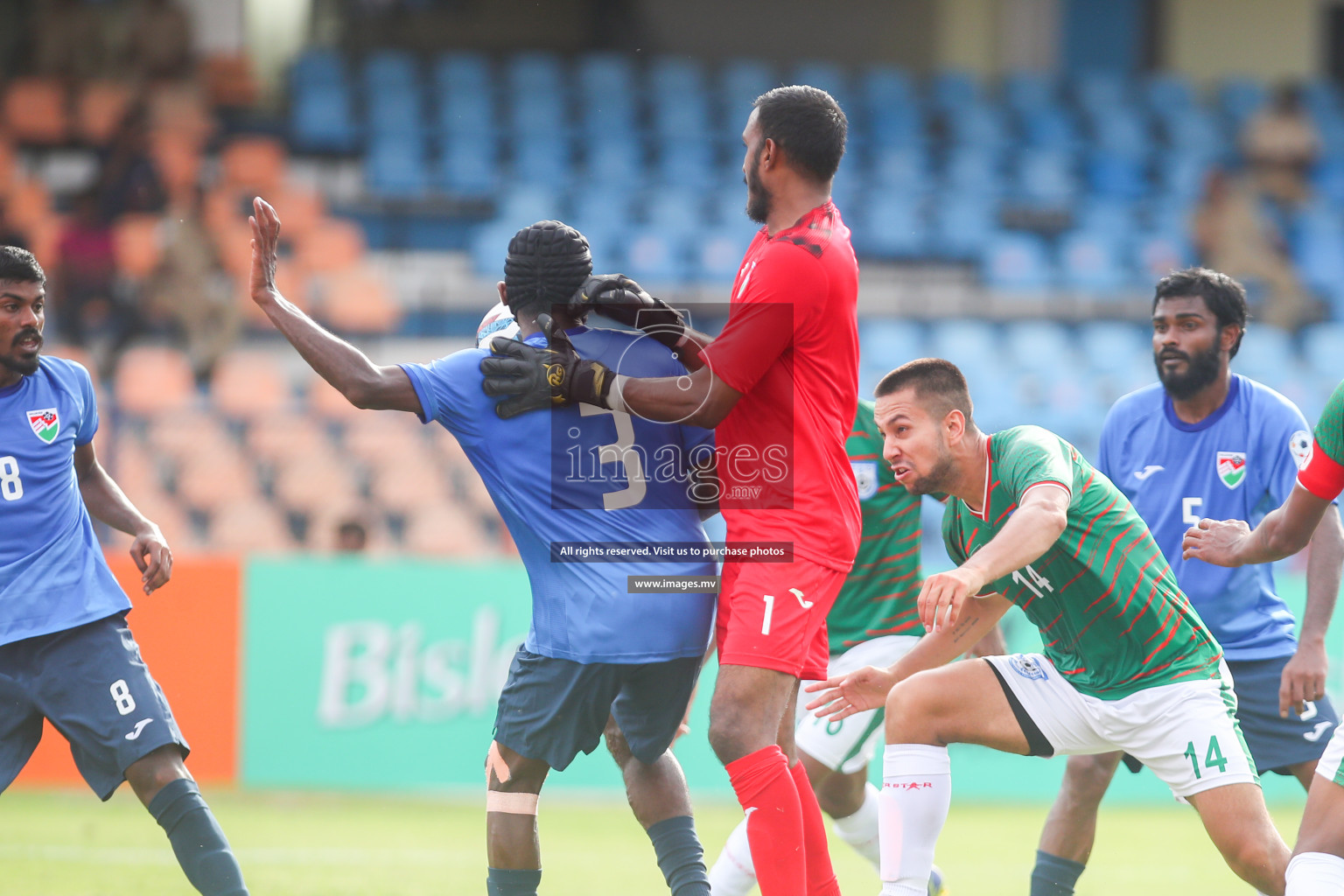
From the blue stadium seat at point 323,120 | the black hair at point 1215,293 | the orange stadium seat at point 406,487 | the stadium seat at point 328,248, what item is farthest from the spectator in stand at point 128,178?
the black hair at point 1215,293

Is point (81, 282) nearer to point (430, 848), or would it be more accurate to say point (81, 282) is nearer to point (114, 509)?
point (430, 848)

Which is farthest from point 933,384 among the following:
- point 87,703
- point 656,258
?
point 656,258

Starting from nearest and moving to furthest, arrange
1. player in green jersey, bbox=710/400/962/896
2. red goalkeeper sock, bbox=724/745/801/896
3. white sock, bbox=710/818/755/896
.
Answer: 1. red goalkeeper sock, bbox=724/745/801/896
2. white sock, bbox=710/818/755/896
3. player in green jersey, bbox=710/400/962/896

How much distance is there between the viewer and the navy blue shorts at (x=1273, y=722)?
17.9 ft

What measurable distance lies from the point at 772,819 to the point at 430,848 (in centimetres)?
409

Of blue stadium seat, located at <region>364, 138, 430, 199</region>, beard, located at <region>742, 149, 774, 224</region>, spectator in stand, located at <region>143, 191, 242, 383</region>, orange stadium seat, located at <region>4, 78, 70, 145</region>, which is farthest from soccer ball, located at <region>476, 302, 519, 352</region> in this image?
orange stadium seat, located at <region>4, 78, 70, 145</region>

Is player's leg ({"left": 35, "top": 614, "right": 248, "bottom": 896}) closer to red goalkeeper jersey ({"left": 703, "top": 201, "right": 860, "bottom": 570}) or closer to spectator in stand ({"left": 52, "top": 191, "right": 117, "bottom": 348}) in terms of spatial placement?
red goalkeeper jersey ({"left": 703, "top": 201, "right": 860, "bottom": 570})

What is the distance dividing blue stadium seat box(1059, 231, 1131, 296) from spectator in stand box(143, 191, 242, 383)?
9.06 metres

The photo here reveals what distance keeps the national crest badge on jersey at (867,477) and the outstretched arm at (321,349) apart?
7.36ft

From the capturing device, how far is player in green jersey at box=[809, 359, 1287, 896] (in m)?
4.58

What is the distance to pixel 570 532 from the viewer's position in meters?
4.59

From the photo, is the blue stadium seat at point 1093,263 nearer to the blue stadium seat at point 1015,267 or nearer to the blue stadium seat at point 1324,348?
the blue stadium seat at point 1015,267

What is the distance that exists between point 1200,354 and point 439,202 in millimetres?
11132

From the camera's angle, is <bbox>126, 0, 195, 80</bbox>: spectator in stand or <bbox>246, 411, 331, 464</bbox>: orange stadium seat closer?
<bbox>246, 411, 331, 464</bbox>: orange stadium seat
